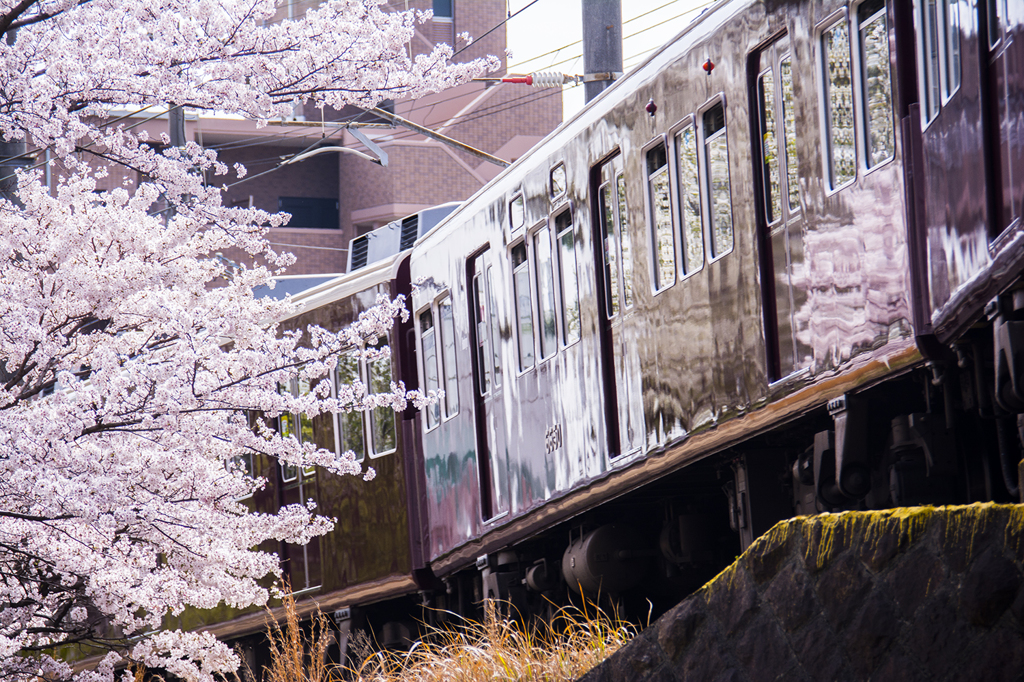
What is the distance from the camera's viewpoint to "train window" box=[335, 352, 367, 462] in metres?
11.7

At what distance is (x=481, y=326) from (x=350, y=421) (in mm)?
2246

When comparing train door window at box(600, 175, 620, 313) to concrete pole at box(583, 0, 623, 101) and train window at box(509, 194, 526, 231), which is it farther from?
concrete pole at box(583, 0, 623, 101)

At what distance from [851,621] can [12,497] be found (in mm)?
5189

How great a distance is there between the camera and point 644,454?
7875 millimetres

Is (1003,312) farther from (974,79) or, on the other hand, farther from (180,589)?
(180,589)

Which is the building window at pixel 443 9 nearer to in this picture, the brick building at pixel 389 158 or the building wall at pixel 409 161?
the brick building at pixel 389 158

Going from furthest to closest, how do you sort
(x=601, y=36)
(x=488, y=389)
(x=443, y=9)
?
(x=443, y=9), (x=601, y=36), (x=488, y=389)

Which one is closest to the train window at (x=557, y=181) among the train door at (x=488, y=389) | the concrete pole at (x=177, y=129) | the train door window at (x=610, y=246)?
the train door window at (x=610, y=246)

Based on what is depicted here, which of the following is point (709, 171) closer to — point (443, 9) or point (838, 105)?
point (838, 105)

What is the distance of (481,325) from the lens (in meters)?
10.2

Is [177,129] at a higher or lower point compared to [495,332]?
higher

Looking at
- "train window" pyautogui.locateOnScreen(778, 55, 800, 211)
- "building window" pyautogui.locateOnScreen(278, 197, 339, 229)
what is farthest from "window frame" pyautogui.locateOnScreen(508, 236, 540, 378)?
"building window" pyautogui.locateOnScreen(278, 197, 339, 229)

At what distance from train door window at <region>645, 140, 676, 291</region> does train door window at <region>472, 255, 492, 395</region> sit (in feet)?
8.27

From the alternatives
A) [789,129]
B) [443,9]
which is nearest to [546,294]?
[789,129]
